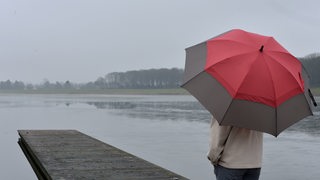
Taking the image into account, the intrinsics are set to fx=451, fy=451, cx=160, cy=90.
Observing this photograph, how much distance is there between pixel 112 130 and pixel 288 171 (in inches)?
411

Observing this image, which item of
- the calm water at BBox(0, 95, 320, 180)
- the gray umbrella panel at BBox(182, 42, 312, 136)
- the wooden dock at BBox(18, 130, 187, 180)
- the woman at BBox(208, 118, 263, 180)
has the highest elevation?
the gray umbrella panel at BBox(182, 42, 312, 136)

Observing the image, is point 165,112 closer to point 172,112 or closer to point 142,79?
point 172,112

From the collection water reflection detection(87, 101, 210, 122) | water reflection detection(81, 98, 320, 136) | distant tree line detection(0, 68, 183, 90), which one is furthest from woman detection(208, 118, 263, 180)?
distant tree line detection(0, 68, 183, 90)

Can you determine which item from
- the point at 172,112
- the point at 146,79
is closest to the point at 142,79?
the point at 146,79

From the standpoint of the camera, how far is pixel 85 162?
863 cm

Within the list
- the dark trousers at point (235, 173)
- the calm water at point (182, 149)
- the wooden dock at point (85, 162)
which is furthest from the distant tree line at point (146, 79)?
the dark trousers at point (235, 173)

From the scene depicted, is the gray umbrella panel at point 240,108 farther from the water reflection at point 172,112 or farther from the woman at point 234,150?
the water reflection at point 172,112

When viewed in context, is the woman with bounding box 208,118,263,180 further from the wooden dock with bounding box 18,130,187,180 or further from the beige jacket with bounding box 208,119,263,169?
the wooden dock with bounding box 18,130,187,180

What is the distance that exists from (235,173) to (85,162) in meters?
5.31

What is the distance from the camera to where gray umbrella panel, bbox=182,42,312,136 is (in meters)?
3.44

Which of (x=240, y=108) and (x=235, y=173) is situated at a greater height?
(x=240, y=108)

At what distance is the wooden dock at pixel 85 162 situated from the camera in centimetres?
734

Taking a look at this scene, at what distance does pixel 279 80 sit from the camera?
3.58 m

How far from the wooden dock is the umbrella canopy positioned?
12.1 feet
